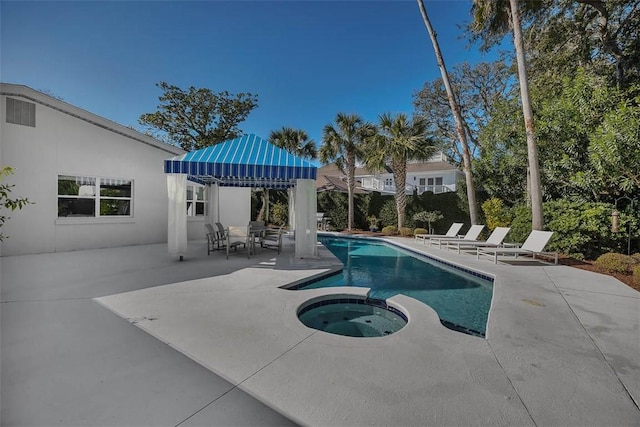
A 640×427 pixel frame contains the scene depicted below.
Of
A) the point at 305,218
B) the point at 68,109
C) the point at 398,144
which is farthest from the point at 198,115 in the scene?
the point at 305,218

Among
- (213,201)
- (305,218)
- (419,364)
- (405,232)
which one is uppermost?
(213,201)

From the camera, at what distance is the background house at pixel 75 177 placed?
1031cm

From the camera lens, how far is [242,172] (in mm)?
9750

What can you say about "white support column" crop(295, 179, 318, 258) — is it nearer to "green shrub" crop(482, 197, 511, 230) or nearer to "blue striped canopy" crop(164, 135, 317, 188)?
"blue striped canopy" crop(164, 135, 317, 188)

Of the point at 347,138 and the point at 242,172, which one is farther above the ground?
the point at 347,138

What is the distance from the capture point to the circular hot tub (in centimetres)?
550

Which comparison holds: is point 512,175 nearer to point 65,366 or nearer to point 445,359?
point 445,359

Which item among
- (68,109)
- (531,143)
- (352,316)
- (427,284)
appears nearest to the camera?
(352,316)

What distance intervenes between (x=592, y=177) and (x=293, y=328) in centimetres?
1382

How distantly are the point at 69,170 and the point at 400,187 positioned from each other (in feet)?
62.0

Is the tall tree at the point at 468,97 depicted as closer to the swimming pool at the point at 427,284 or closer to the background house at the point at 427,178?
the background house at the point at 427,178

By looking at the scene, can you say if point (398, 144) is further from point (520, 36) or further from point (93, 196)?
point (93, 196)

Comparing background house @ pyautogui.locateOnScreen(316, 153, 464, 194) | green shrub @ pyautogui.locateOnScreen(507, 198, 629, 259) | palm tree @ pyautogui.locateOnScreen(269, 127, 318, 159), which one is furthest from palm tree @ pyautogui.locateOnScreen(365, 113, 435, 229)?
background house @ pyautogui.locateOnScreen(316, 153, 464, 194)

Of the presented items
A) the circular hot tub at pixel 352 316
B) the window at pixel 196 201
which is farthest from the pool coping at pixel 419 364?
Result: the window at pixel 196 201
